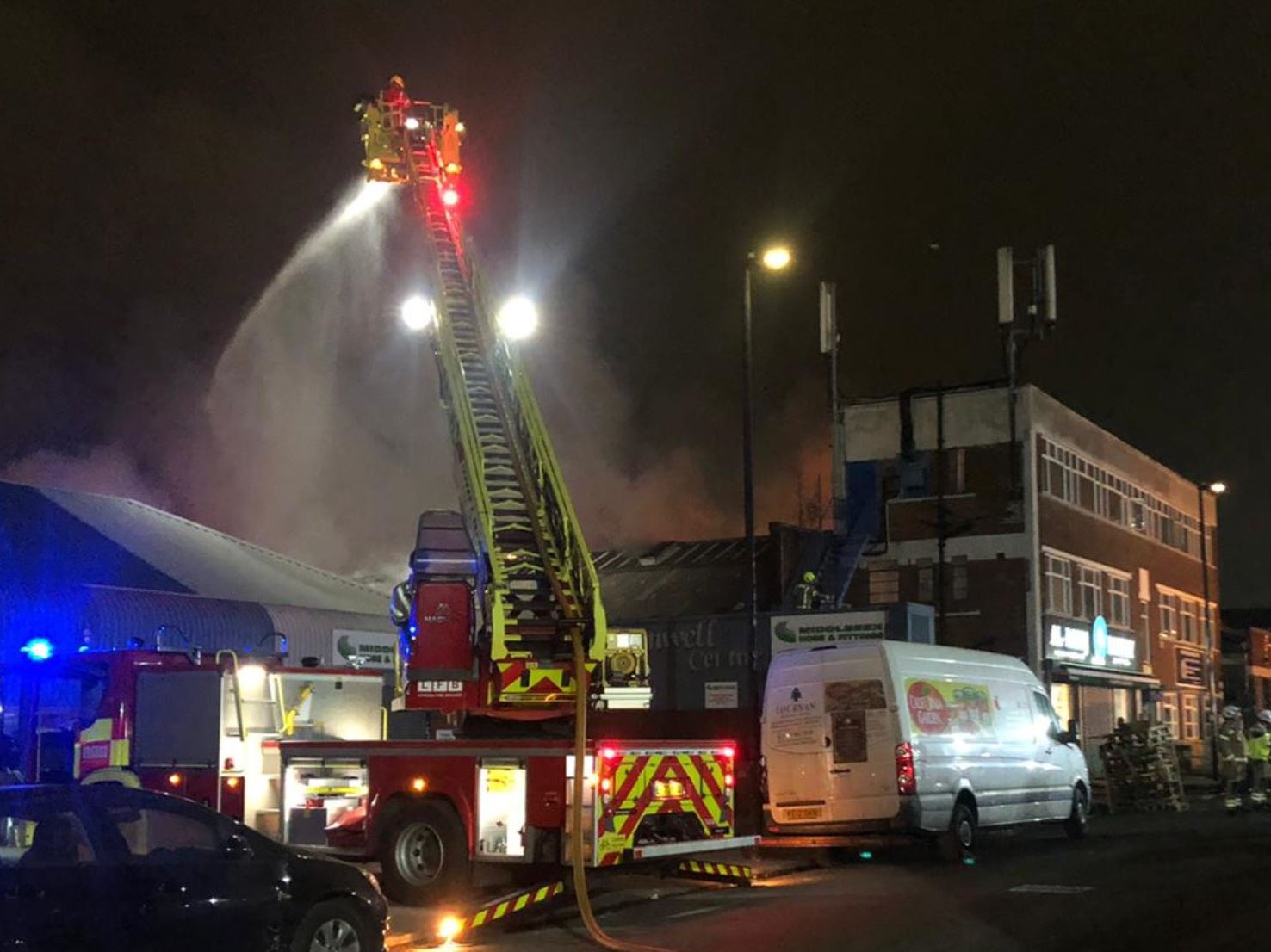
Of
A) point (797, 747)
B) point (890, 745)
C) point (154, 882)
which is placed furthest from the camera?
point (797, 747)

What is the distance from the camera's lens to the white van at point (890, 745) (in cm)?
1493

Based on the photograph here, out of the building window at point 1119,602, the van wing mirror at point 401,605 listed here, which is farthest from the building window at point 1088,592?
the van wing mirror at point 401,605

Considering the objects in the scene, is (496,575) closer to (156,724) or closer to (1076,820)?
(156,724)

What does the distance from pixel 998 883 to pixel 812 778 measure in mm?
2794

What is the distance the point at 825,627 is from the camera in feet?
79.2

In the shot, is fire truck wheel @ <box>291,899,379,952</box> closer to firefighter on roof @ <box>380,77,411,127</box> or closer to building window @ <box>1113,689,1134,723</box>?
firefighter on roof @ <box>380,77,411,127</box>

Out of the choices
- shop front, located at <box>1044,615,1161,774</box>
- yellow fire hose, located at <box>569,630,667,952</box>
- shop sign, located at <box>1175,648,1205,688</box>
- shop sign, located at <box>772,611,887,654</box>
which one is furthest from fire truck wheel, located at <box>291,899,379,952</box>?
shop sign, located at <box>1175,648,1205,688</box>

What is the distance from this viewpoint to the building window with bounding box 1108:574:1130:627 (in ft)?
125

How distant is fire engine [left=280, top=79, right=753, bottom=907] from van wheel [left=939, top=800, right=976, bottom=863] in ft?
10.7

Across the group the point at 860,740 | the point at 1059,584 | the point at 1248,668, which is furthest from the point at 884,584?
the point at 1248,668

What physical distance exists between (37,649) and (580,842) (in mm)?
5500

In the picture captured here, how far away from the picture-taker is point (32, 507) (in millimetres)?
24266

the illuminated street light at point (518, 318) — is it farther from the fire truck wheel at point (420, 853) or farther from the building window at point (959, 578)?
the building window at point (959, 578)

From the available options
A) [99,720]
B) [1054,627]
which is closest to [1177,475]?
[1054,627]
